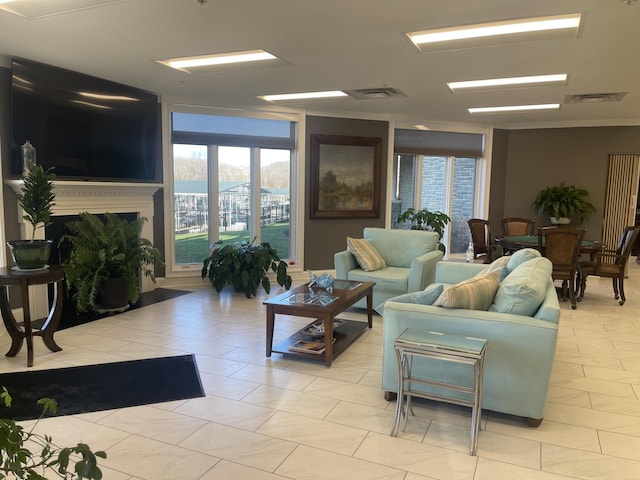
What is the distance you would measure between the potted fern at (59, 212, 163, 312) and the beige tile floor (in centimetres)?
72

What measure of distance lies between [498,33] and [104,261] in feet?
14.1

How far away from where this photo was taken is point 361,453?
2.57 m

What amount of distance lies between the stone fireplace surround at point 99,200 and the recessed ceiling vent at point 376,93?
2.79 m

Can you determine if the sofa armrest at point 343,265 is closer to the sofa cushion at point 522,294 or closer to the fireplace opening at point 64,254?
the sofa cushion at point 522,294

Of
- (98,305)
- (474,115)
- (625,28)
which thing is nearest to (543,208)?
(474,115)

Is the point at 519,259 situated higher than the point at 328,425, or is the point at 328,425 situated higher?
the point at 519,259

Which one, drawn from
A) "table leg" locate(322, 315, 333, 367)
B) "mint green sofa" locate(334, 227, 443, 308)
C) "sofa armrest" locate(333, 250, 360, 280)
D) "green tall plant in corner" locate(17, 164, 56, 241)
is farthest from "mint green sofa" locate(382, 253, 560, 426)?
"green tall plant in corner" locate(17, 164, 56, 241)

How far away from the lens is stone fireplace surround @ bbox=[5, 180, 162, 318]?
16.2ft

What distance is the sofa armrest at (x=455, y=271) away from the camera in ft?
15.3

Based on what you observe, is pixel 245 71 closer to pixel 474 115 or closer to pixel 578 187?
pixel 474 115

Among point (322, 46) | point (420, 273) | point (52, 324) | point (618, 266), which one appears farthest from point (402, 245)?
point (52, 324)

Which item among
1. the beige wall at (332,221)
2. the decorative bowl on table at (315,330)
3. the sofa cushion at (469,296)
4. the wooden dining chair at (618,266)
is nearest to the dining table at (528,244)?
the wooden dining chair at (618,266)

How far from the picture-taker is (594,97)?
600 cm

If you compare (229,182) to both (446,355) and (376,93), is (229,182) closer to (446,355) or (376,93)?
(376,93)
